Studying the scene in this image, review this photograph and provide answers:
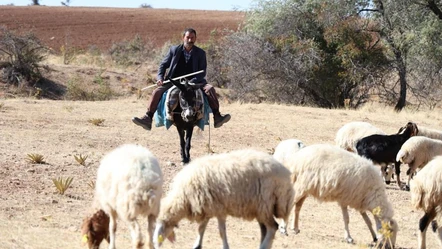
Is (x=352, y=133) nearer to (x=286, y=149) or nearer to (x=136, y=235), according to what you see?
(x=286, y=149)

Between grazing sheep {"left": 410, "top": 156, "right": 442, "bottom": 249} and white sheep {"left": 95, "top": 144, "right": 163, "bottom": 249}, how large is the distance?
3172mm

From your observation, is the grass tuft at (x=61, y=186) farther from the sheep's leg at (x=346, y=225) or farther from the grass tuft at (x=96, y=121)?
the grass tuft at (x=96, y=121)

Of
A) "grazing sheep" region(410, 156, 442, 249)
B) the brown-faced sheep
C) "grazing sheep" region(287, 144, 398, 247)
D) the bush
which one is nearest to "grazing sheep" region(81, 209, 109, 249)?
the brown-faced sheep

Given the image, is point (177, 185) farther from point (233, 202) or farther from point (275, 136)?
point (275, 136)

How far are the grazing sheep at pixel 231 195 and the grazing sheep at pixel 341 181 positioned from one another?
1.37 meters

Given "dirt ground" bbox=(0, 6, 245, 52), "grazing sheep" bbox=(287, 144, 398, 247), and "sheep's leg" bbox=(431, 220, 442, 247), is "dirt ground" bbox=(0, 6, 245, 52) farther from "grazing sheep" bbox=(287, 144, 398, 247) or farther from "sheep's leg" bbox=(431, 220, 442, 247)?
"sheep's leg" bbox=(431, 220, 442, 247)

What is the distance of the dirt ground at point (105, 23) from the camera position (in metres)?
55.9

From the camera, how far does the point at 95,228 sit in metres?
7.37

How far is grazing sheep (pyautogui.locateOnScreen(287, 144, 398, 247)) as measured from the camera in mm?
8523

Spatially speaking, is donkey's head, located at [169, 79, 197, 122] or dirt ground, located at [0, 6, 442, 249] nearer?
dirt ground, located at [0, 6, 442, 249]

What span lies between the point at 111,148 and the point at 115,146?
0.26 m

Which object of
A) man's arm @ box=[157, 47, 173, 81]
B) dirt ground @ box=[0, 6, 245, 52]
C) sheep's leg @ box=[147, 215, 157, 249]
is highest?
man's arm @ box=[157, 47, 173, 81]

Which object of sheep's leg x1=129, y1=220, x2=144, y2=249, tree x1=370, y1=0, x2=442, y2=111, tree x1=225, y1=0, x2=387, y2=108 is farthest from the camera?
tree x1=225, y1=0, x2=387, y2=108

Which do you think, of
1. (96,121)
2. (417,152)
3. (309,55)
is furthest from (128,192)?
(309,55)
